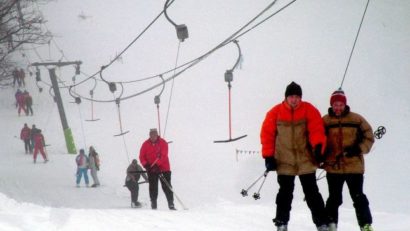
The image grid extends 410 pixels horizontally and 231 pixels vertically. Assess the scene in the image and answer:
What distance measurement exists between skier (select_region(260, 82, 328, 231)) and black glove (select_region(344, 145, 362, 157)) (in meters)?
0.36

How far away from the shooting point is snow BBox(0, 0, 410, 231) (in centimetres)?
815

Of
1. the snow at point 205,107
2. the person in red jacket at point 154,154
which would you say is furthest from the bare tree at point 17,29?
the person in red jacket at point 154,154

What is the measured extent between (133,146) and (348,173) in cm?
2123

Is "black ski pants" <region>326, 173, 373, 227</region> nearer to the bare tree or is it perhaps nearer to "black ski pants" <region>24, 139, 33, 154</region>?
the bare tree

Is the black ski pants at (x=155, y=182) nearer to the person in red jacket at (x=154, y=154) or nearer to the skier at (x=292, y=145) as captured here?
the person in red jacket at (x=154, y=154)

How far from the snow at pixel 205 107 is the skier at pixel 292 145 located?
57.8 inches

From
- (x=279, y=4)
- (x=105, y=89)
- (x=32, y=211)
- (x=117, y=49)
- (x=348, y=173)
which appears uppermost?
(x=279, y=4)

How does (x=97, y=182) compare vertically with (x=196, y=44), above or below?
below

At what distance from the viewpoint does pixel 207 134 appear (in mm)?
29094

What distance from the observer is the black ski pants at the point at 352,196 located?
541 centimetres

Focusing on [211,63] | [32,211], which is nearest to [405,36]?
[211,63]

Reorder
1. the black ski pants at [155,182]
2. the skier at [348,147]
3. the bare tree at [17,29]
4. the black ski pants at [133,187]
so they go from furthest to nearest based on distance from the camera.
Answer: the bare tree at [17,29], the black ski pants at [133,187], the black ski pants at [155,182], the skier at [348,147]

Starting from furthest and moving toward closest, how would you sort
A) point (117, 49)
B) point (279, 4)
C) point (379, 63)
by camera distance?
point (279, 4), point (117, 49), point (379, 63)

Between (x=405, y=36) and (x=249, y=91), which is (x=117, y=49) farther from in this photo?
(x=405, y=36)
